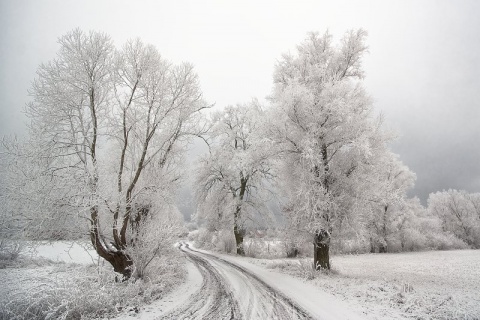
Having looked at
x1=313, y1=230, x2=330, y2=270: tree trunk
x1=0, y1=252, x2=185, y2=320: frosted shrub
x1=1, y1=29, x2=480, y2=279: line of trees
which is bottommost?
x1=0, y1=252, x2=185, y2=320: frosted shrub

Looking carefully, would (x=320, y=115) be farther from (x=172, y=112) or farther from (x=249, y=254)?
(x=249, y=254)

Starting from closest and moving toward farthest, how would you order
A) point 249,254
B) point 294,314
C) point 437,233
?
point 294,314, point 249,254, point 437,233

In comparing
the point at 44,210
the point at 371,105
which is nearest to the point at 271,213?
the point at 371,105

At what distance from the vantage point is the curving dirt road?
6551 mm

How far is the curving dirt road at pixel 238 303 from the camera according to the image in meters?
6.55

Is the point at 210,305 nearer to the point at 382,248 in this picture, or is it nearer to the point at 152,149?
the point at 152,149

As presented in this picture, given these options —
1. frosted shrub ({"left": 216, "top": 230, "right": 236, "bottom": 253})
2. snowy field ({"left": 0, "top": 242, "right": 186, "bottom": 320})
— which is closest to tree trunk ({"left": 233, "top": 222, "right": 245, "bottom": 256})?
frosted shrub ({"left": 216, "top": 230, "right": 236, "bottom": 253})

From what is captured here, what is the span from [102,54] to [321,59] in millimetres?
10663

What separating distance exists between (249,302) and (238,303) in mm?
352

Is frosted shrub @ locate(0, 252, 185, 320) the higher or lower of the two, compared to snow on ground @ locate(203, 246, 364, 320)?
higher

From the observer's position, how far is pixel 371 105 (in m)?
12.1

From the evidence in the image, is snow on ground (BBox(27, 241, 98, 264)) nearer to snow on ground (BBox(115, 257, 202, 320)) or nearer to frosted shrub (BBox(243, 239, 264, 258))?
snow on ground (BBox(115, 257, 202, 320))

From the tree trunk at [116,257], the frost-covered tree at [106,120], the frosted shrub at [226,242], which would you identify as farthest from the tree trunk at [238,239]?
the tree trunk at [116,257]

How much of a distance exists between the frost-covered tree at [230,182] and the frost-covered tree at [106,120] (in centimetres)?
1168
